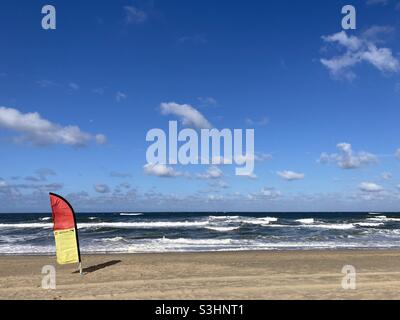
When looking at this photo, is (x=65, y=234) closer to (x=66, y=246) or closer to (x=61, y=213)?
(x=66, y=246)

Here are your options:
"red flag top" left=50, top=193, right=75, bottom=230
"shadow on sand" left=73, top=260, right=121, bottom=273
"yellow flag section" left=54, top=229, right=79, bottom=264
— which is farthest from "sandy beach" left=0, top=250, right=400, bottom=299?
"red flag top" left=50, top=193, right=75, bottom=230

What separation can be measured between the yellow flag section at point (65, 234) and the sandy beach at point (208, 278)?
2.17ft

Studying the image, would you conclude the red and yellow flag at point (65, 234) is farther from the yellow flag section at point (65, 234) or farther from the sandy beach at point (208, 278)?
the sandy beach at point (208, 278)

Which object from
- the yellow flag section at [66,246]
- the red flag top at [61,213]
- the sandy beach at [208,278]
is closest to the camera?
the sandy beach at [208,278]

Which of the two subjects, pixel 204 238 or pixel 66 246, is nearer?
pixel 66 246

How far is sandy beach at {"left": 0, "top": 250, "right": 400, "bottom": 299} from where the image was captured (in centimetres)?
978

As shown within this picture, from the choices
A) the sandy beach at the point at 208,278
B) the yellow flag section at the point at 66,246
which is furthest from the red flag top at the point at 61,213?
the sandy beach at the point at 208,278

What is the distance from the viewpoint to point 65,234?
12.5m

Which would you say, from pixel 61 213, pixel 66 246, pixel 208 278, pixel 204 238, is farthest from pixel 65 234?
pixel 204 238

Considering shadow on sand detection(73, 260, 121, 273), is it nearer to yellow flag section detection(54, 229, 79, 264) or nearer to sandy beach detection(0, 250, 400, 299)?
sandy beach detection(0, 250, 400, 299)

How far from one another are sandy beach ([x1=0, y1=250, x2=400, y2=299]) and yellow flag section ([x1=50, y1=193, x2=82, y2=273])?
2.17ft

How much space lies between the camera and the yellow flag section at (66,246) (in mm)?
12430

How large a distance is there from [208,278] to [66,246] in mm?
4432
